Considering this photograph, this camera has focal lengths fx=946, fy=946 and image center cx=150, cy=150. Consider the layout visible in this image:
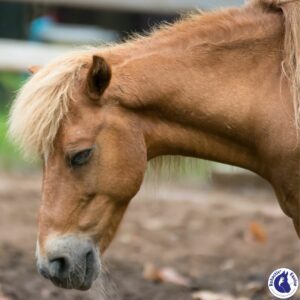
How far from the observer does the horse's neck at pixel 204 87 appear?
13.7 feet

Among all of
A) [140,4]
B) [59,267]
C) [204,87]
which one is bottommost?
[140,4]

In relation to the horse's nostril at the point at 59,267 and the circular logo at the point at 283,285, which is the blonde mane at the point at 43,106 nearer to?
the horse's nostril at the point at 59,267

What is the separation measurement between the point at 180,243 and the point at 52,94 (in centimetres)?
300

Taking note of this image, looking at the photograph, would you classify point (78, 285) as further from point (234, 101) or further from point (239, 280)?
point (239, 280)

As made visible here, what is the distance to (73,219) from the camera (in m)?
4.05

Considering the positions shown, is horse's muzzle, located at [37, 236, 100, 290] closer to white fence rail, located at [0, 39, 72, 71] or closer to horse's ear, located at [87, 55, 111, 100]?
horse's ear, located at [87, 55, 111, 100]

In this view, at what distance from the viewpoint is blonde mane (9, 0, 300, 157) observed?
4047 mm

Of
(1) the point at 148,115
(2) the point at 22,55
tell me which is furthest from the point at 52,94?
(2) the point at 22,55

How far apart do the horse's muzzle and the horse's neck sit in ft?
1.80

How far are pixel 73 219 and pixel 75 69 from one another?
652 millimetres

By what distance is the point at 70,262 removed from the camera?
13.2 feet

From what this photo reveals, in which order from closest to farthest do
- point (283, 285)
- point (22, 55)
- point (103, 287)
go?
point (283, 285)
point (103, 287)
point (22, 55)

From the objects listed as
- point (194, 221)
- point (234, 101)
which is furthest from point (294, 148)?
point (194, 221)

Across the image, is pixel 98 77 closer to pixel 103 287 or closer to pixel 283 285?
pixel 103 287
